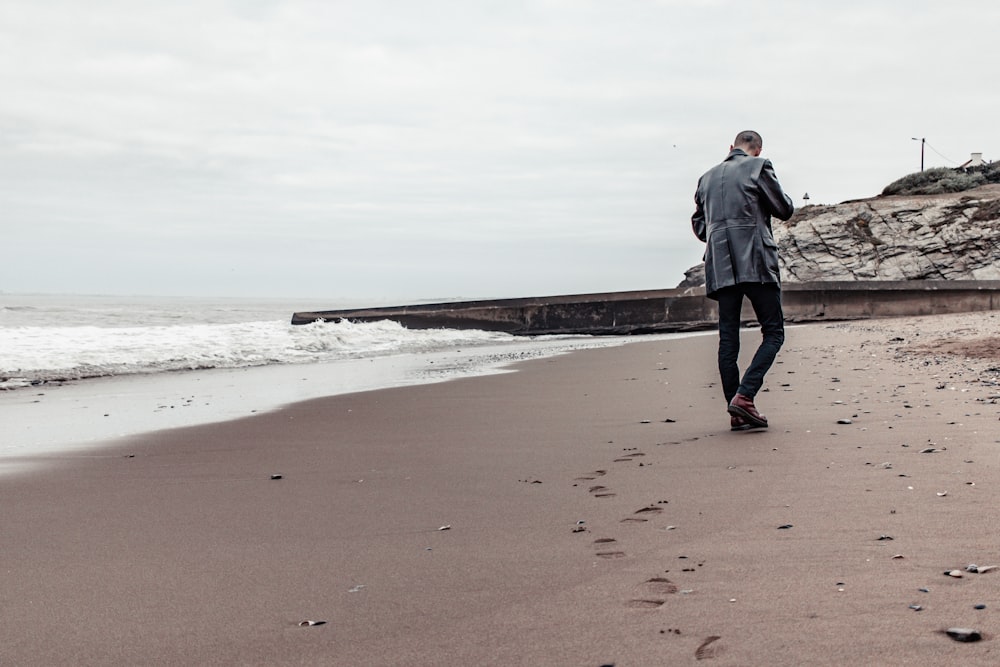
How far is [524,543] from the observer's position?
2740mm

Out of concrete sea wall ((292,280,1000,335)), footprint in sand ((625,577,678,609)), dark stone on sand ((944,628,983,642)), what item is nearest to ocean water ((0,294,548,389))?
concrete sea wall ((292,280,1000,335))

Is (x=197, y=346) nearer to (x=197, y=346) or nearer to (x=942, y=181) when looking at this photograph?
(x=197, y=346)

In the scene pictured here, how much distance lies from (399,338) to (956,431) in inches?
520

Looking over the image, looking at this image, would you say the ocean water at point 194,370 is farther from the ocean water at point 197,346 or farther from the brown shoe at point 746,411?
the brown shoe at point 746,411

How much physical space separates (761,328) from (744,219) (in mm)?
667

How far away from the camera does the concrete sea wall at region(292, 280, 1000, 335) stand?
1795 centimetres

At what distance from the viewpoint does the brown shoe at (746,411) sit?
4.73 metres

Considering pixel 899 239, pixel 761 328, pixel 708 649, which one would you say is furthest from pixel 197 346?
pixel 899 239

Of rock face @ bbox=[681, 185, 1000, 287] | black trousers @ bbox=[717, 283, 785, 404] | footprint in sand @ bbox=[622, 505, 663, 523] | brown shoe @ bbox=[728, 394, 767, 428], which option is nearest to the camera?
footprint in sand @ bbox=[622, 505, 663, 523]

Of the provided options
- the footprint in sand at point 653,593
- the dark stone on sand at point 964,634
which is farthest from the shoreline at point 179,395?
the dark stone on sand at point 964,634

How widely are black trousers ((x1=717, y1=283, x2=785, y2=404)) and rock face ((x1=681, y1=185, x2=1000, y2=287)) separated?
68.0 feet

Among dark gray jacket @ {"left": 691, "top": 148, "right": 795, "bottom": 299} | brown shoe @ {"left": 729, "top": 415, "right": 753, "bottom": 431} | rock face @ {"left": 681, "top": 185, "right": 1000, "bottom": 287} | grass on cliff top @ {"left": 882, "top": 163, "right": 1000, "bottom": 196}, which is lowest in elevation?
brown shoe @ {"left": 729, "top": 415, "right": 753, "bottom": 431}

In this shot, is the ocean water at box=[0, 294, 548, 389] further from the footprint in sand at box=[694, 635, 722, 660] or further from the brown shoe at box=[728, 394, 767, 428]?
the footprint in sand at box=[694, 635, 722, 660]

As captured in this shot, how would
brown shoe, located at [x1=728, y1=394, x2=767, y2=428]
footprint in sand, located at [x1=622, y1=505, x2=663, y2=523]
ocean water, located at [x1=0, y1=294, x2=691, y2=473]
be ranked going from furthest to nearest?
1. ocean water, located at [x1=0, y1=294, x2=691, y2=473]
2. brown shoe, located at [x1=728, y1=394, x2=767, y2=428]
3. footprint in sand, located at [x1=622, y1=505, x2=663, y2=523]
